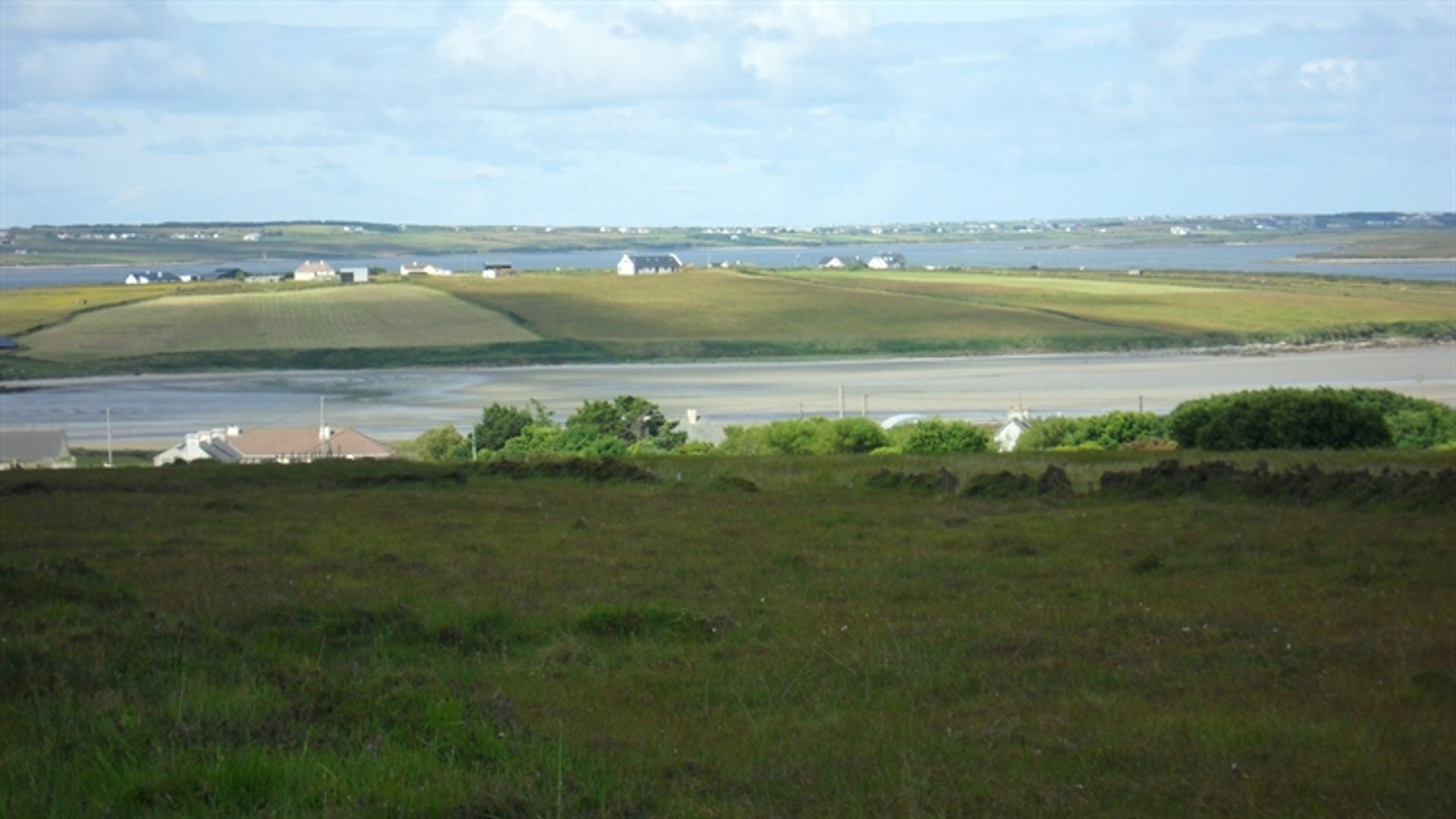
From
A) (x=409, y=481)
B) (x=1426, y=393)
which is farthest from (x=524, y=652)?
(x=1426, y=393)

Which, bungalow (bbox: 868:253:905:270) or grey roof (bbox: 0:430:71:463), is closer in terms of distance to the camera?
grey roof (bbox: 0:430:71:463)

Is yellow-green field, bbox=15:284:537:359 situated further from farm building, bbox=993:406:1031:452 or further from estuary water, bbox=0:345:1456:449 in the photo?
farm building, bbox=993:406:1031:452

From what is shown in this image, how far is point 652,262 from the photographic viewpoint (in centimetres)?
16712

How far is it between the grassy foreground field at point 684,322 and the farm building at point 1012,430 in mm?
41178

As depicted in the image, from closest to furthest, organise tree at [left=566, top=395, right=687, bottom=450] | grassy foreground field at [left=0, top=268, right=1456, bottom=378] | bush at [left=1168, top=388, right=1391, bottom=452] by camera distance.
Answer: bush at [left=1168, top=388, right=1391, bottom=452] → tree at [left=566, top=395, right=687, bottom=450] → grassy foreground field at [left=0, top=268, right=1456, bottom=378]

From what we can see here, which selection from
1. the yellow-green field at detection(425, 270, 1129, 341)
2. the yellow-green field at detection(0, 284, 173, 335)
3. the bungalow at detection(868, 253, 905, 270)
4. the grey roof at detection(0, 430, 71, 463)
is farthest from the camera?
the bungalow at detection(868, 253, 905, 270)

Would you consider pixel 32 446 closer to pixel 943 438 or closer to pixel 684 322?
pixel 943 438

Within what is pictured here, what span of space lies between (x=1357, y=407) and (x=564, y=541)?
23.4 m

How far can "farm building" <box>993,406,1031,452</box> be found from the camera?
44972 mm

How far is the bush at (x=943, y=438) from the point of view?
129 feet

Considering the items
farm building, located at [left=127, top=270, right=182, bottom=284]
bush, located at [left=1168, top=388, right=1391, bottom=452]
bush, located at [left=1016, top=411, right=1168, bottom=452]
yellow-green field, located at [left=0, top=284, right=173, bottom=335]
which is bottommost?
bush, located at [left=1016, top=411, right=1168, bottom=452]

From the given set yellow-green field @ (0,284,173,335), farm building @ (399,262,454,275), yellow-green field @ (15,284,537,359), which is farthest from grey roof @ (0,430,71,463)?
farm building @ (399,262,454,275)

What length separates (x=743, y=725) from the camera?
26.6 ft

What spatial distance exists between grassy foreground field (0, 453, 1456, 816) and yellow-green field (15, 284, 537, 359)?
75.0 m
